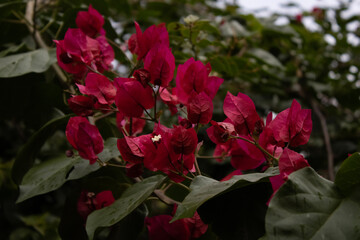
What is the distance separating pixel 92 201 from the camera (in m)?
0.64

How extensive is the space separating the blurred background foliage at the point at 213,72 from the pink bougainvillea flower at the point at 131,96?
0.18 meters

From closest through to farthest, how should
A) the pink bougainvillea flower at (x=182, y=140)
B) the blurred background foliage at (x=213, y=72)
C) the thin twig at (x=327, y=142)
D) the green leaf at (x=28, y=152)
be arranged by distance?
1. the pink bougainvillea flower at (x=182, y=140)
2. the green leaf at (x=28, y=152)
3. the blurred background foliage at (x=213, y=72)
4. the thin twig at (x=327, y=142)

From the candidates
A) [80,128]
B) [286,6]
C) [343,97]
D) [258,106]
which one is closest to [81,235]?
[80,128]

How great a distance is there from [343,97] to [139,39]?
1392 millimetres

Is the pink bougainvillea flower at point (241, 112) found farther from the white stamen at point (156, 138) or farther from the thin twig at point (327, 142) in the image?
the thin twig at point (327, 142)

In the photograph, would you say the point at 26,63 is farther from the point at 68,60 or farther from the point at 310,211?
the point at 310,211

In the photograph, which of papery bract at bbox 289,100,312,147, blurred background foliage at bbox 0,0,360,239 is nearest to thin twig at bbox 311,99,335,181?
blurred background foliage at bbox 0,0,360,239

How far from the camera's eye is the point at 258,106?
1628mm

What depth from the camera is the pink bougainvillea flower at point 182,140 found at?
493mm

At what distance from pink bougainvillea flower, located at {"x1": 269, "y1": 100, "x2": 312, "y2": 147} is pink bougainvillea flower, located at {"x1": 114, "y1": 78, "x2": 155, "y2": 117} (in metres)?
0.18

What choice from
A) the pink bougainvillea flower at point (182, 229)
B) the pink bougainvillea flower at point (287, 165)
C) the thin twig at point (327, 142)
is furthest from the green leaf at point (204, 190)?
the thin twig at point (327, 142)

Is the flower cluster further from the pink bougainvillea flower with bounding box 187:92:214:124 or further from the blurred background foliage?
the blurred background foliage

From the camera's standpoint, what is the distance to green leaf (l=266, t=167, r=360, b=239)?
38 cm

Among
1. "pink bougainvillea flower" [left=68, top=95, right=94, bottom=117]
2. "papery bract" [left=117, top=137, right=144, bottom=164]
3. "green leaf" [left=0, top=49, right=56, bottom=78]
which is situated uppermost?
"pink bougainvillea flower" [left=68, top=95, right=94, bottom=117]
